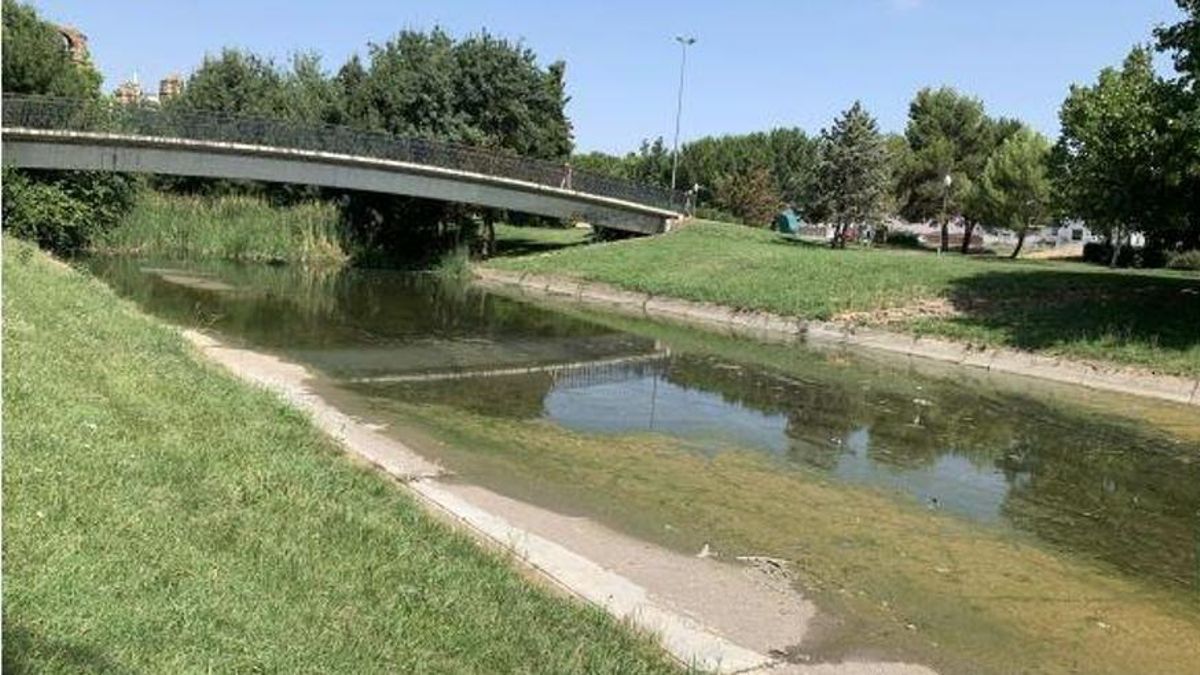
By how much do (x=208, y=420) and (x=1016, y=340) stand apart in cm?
2419

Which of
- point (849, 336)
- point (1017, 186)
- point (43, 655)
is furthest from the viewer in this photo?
point (1017, 186)

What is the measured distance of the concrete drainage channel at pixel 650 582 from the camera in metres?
7.79

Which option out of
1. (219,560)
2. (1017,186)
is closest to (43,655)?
(219,560)

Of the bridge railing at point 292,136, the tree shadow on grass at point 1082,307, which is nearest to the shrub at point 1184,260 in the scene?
the tree shadow on grass at point 1082,307

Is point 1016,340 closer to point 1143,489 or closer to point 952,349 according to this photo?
point 952,349

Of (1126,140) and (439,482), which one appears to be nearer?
(439,482)

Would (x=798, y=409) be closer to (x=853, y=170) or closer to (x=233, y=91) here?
(x=853, y=170)

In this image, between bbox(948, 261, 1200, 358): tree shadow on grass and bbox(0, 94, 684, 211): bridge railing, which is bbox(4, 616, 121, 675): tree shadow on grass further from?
bbox(0, 94, 684, 211): bridge railing

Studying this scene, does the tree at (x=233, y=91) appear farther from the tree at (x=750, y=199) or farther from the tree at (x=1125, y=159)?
the tree at (x=1125, y=159)

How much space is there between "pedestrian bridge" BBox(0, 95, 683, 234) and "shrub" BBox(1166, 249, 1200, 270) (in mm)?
23247

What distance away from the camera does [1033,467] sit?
16.9 metres

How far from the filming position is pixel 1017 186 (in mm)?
65000

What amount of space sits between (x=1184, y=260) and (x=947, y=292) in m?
21.6

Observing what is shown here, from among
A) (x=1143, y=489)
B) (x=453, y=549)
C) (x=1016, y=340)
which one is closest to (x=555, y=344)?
(x=1016, y=340)
